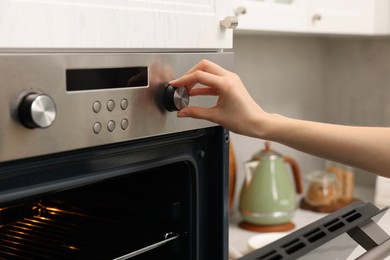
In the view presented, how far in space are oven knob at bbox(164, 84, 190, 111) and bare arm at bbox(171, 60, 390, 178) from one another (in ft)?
→ 0.09

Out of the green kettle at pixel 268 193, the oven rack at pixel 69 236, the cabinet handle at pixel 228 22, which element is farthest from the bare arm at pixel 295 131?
the green kettle at pixel 268 193

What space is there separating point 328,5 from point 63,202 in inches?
37.1

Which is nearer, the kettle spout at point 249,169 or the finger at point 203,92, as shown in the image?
the finger at point 203,92

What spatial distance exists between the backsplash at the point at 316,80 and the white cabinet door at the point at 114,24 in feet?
3.61

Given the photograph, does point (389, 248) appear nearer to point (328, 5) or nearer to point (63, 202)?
point (63, 202)

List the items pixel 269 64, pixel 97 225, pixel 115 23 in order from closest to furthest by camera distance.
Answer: pixel 115 23, pixel 97 225, pixel 269 64

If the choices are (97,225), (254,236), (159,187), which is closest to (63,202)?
(97,225)

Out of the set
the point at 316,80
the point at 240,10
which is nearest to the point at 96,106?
the point at 240,10

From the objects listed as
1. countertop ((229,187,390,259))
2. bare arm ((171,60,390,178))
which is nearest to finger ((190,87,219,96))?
bare arm ((171,60,390,178))

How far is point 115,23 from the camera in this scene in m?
0.73

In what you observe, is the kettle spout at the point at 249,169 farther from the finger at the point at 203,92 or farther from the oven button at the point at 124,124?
the oven button at the point at 124,124

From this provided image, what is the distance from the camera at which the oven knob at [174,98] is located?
784mm

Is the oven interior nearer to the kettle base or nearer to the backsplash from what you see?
the kettle base

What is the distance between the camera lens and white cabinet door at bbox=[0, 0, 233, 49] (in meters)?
0.62
